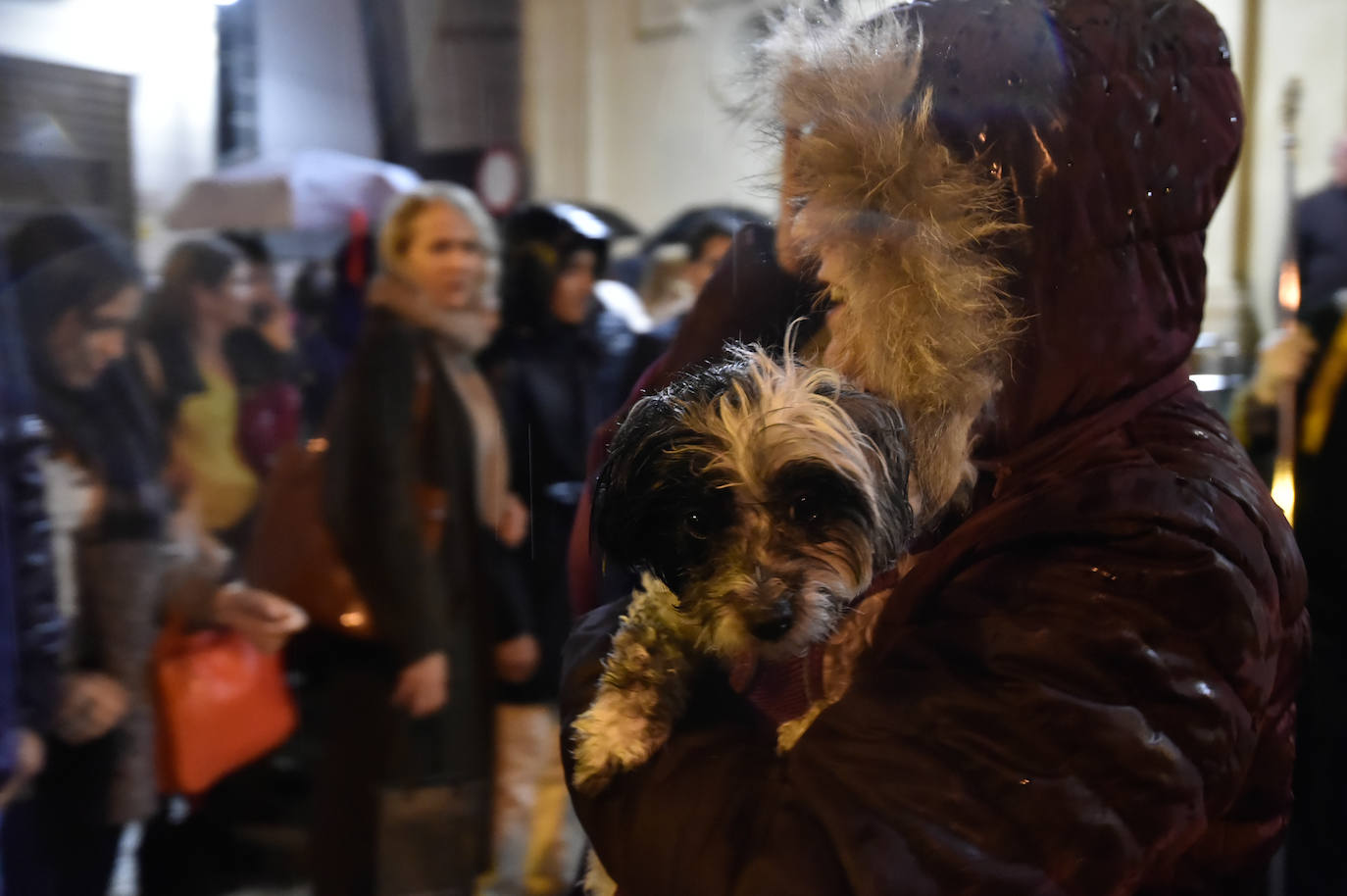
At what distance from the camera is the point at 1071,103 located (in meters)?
0.56

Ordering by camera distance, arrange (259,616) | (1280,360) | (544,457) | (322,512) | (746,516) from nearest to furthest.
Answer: (746,516) → (544,457) → (1280,360) → (322,512) → (259,616)

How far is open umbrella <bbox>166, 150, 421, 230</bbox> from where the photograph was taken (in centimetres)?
108

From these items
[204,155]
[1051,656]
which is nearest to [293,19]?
[204,155]

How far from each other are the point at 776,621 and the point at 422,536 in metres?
0.66

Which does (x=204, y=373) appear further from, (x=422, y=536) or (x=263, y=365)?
(x=422, y=536)

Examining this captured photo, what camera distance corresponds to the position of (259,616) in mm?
1491

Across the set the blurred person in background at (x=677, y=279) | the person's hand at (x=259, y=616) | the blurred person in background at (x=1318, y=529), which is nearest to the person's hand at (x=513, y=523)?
the blurred person in background at (x=677, y=279)

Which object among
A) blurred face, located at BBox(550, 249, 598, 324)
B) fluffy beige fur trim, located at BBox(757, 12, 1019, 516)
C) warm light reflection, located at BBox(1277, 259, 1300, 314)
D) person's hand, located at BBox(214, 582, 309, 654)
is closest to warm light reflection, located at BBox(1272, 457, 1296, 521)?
warm light reflection, located at BBox(1277, 259, 1300, 314)

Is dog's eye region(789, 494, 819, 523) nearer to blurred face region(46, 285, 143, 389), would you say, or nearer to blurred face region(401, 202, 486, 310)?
blurred face region(401, 202, 486, 310)

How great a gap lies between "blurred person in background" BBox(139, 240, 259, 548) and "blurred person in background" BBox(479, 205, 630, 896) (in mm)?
741

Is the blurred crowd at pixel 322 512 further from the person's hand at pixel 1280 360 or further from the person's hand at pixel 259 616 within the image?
the person's hand at pixel 1280 360

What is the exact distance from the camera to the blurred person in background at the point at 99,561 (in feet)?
4.25

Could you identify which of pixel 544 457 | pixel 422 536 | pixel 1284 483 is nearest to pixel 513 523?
pixel 544 457

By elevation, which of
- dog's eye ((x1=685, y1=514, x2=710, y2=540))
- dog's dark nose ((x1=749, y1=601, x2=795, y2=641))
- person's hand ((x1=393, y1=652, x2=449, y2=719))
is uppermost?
dog's eye ((x1=685, y1=514, x2=710, y2=540))
